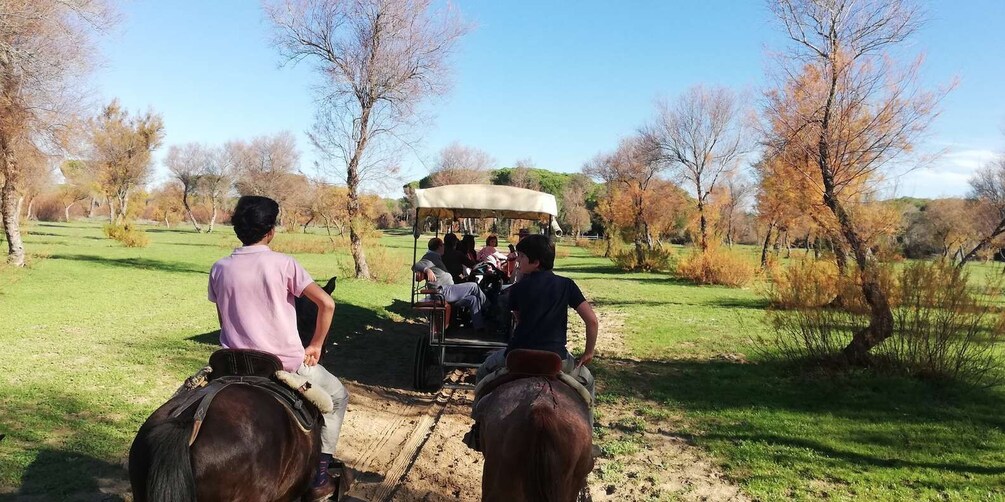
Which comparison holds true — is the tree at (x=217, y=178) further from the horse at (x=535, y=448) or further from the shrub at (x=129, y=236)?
the horse at (x=535, y=448)

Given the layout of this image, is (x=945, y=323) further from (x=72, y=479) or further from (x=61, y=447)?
(x=61, y=447)

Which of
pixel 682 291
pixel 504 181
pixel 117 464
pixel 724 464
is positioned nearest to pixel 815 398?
pixel 724 464

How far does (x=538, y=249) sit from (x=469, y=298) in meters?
4.06

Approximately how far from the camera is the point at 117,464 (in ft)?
15.6

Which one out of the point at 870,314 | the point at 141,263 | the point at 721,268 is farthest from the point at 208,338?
the point at 721,268

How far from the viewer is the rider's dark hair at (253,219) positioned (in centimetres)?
320

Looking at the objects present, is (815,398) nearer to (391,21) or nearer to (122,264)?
(391,21)

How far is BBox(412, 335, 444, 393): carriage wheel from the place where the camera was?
26.0ft

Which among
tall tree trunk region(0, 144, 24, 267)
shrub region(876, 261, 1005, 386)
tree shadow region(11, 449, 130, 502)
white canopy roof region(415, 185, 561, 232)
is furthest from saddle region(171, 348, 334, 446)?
tall tree trunk region(0, 144, 24, 267)

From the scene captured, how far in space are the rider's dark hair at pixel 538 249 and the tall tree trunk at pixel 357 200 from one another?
18.2 m

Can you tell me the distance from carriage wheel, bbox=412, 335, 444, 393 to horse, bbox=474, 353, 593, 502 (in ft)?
15.5

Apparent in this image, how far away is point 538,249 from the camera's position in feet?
13.9

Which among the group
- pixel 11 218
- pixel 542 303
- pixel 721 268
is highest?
pixel 11 218

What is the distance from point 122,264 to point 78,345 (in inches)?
638
